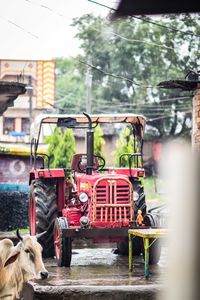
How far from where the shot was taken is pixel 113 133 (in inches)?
1905

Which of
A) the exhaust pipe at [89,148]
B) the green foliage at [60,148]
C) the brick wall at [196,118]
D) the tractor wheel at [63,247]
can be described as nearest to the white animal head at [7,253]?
the tractor wheel at [63,247]

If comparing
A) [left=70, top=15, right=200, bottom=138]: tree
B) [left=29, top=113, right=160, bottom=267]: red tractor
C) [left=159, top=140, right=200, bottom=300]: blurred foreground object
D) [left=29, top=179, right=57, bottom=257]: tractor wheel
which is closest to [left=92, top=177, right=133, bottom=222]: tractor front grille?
[left=29, top=113, right=160, bottom=267]: red tractor

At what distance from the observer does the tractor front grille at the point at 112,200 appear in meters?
11.4

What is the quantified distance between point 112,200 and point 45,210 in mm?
1203

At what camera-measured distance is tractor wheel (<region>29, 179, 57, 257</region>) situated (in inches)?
→ 466

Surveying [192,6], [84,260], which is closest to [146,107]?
[84,260]

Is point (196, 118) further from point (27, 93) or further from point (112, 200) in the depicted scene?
point (27, 93)

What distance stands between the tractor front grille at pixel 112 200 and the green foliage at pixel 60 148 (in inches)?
604

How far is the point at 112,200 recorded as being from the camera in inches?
452

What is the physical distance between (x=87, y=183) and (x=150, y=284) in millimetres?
2886

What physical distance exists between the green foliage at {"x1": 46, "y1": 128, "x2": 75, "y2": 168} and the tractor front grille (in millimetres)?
15352

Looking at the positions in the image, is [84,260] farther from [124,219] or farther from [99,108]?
[99,108]

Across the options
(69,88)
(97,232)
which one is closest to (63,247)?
(97,232)

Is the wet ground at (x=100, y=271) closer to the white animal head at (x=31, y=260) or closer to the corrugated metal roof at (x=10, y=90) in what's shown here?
the white animal head at (x=31, y=260)
